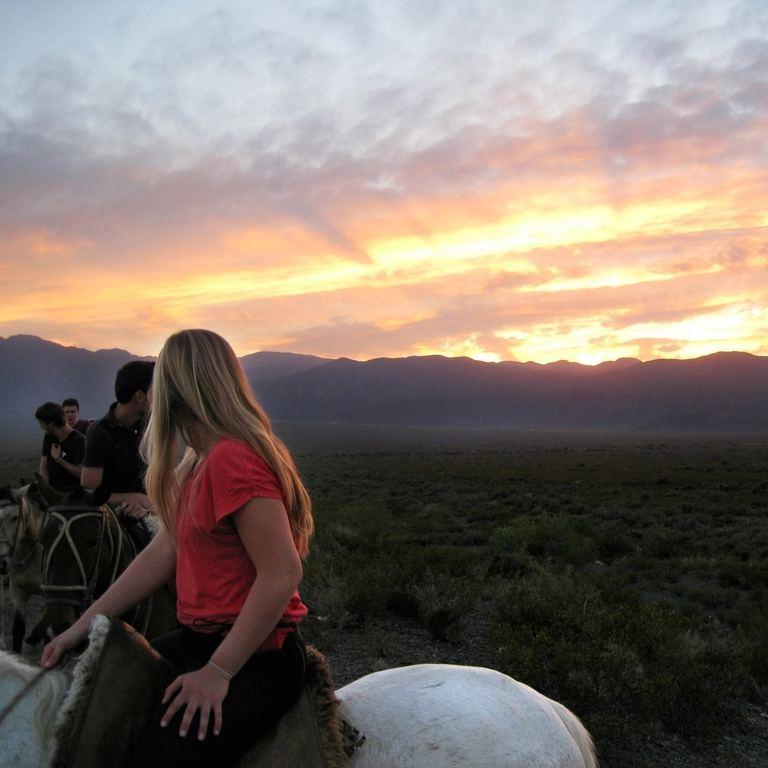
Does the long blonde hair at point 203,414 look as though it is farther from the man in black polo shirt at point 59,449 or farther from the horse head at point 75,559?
the man in black polo shirt at point 59,449

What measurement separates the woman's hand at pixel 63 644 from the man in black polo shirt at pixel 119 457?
2315mm

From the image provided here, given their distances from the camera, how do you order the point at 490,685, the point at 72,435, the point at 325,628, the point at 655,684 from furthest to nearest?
the point at 325,628, the point at 72,435, the point at 655,684, the point at 490,685

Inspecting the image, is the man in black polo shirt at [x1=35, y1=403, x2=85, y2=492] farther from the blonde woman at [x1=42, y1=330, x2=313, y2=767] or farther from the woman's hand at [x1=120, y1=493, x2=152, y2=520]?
the blonde woman at [x1=42, y1=330, x2=313, y2=767]

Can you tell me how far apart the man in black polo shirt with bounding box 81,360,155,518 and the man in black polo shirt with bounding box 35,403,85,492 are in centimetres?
211

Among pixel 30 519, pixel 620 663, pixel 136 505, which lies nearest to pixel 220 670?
pixel 136 505

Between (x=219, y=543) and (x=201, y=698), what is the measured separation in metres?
0.37

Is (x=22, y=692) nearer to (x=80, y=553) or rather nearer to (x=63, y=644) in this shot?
(x=63, y=644)

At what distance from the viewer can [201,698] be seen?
163 centimetres

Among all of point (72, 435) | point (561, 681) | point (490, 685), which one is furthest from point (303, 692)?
point (72, 435)

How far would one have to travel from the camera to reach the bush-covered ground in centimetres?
514

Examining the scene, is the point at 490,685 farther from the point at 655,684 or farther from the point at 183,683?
the point at 655,684

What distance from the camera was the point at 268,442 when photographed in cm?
182

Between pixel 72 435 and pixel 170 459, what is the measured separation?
498 cm

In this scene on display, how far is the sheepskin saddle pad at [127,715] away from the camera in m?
1.66
